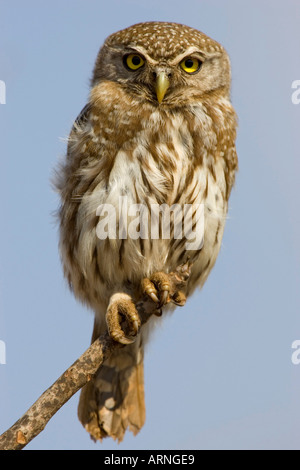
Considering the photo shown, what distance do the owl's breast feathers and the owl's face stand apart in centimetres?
8

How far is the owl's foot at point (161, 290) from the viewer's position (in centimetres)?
415

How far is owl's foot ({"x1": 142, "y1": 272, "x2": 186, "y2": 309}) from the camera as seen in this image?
4152 mm

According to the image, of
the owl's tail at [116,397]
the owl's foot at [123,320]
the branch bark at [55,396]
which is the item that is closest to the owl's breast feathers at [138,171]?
the owl's foot at [123,320]

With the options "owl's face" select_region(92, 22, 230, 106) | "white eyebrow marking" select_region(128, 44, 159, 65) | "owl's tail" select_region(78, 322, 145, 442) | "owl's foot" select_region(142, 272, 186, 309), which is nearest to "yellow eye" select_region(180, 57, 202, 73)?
"owl's face" select_region(92, 22, 230, 106)

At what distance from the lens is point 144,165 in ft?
13.8

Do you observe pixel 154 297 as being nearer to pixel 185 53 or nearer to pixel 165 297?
pixel 165 297

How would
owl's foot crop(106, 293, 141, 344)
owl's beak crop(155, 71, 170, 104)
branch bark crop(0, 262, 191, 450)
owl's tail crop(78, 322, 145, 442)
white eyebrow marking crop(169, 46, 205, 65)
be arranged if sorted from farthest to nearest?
owl's tail crop(78, 322, 145, 442) < white eyebrow marking crop(169, 46, 205, 65) < owl's beak crop(155, 71, 170, 104) < owl's foot crop(106, 293, 141, 344) < branch bark crop(0, 262, 191, 450)

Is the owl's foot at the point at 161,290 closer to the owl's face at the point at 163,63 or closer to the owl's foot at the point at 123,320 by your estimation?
the owl's foot at the point at 123,320

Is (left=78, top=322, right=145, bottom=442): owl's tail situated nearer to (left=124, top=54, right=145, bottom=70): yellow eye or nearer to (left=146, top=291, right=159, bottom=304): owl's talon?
(left=146, top=291, right=159, bottom=304): owl's talon
